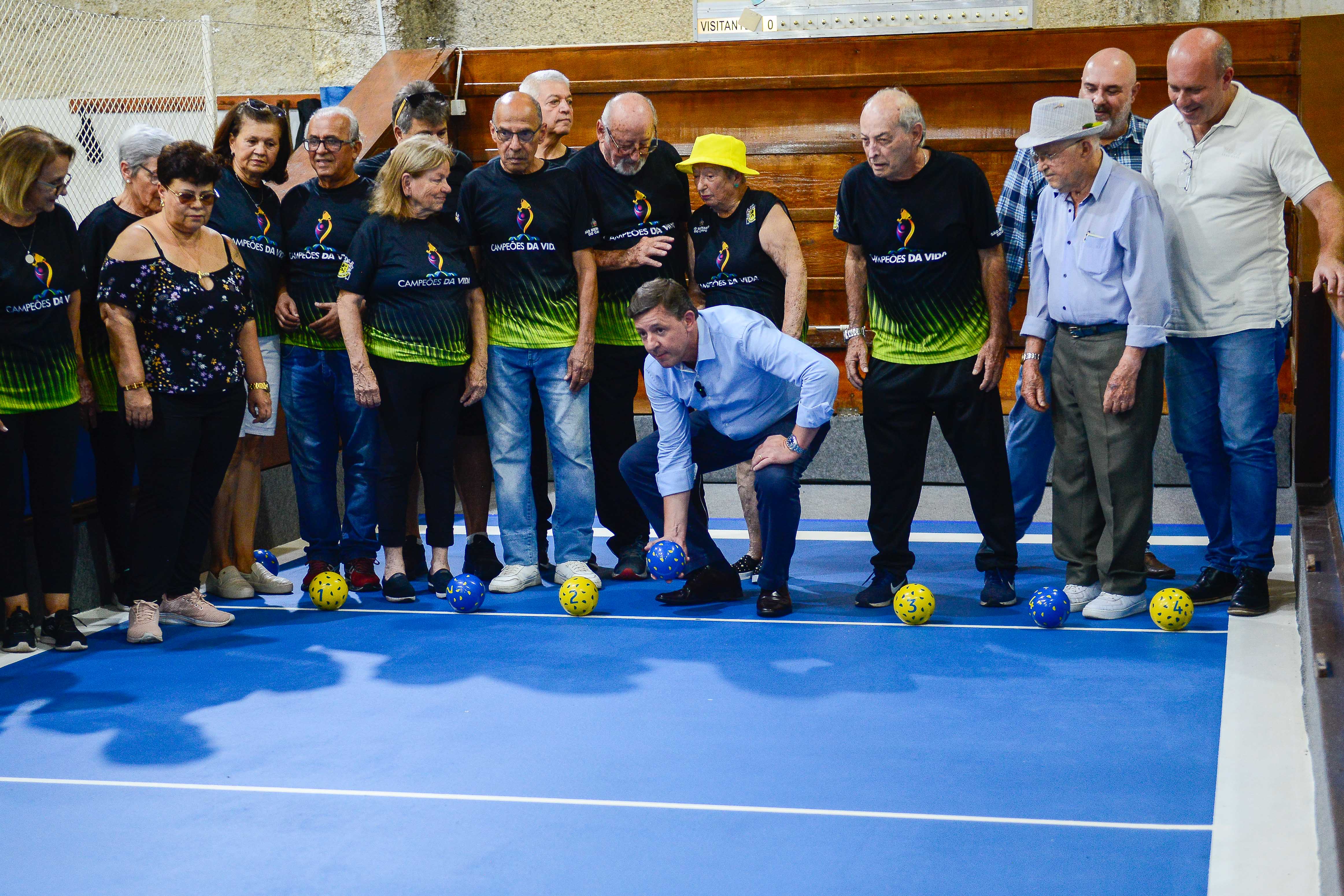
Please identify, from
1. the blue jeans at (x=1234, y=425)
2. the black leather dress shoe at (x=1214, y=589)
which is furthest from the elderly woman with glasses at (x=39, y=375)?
the black leather dress shoe at (x=1214, y=589)

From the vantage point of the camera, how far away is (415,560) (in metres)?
5.32

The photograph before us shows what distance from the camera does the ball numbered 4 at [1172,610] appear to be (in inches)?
164

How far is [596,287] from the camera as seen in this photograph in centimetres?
496

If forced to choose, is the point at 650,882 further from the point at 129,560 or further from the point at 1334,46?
the point at 1334,46

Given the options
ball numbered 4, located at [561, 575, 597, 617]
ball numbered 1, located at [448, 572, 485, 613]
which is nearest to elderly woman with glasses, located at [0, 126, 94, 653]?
ball numbered 1, located at [448, 572, 485, 613]

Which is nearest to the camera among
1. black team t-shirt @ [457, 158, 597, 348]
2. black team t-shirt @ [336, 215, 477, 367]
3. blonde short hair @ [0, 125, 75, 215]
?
blonde short hair @ [0, 125, 75, 215]

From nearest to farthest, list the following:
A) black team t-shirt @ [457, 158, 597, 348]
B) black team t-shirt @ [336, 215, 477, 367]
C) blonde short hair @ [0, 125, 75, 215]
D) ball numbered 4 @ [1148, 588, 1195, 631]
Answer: blonde short hair @ [0, 125, 75, 215], ball numbered 4 @ [1148, 588, 1195, 631], black team t-shirt @ [336, 215, 477, 367], black team t-shirt @ [457, 158, 597, 348]

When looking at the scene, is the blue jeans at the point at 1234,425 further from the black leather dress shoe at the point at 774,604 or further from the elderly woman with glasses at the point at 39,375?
the elderly woman with glasses at the point at 39,375

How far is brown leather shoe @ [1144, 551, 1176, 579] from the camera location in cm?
492

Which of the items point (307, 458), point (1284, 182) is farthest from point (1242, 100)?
point (307, 458)

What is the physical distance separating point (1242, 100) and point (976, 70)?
2999 mm

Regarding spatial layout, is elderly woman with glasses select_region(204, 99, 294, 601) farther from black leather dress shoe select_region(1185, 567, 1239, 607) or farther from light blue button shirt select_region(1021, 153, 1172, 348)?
black leather dress shoe select_region(1185, 567, 1239, 607)

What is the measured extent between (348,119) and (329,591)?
1739 mm

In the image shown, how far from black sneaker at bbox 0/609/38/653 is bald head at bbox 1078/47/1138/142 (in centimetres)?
408
